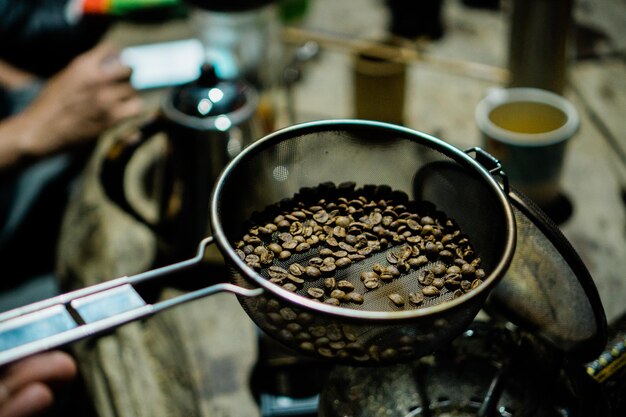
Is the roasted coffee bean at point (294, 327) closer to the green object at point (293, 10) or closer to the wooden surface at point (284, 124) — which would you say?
the wooden surface at point (284, 124)

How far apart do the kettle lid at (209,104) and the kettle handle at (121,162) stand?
0.12 feet

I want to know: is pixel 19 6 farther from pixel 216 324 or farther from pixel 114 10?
pixel 216 324

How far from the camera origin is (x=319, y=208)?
72 centimetres

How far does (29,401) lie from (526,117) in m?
0.94

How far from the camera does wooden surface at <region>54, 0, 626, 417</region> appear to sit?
0.92 metres

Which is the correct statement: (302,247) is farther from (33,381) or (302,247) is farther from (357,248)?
(33,381)

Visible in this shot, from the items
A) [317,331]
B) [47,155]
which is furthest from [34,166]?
[317,331]

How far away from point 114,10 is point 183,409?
1121 millimetres

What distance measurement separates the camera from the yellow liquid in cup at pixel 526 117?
1110 millimetres

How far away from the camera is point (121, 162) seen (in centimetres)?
94

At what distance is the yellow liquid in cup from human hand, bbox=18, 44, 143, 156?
0.76m

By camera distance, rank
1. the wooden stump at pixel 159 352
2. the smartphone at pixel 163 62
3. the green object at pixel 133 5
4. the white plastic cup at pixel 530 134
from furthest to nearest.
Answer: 1. the green object at pixel 133 5
2. the smartphone at pixel 163 62
3. the white plastic cup at pixel 530 134
4. the wooden stump at pixel 159 352

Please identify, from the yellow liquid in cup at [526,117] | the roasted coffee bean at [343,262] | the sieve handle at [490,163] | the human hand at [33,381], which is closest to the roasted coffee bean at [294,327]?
the roasted coffee bean at [343,262]

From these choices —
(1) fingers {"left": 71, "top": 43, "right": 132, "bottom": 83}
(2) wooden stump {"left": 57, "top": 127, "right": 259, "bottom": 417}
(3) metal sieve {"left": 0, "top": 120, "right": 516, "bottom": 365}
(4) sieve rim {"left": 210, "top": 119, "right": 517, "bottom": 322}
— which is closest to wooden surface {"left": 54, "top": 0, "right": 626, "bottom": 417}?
(2) wooden stump {"left": 57, "top": 127, "right": 259, "bottom": 417}
